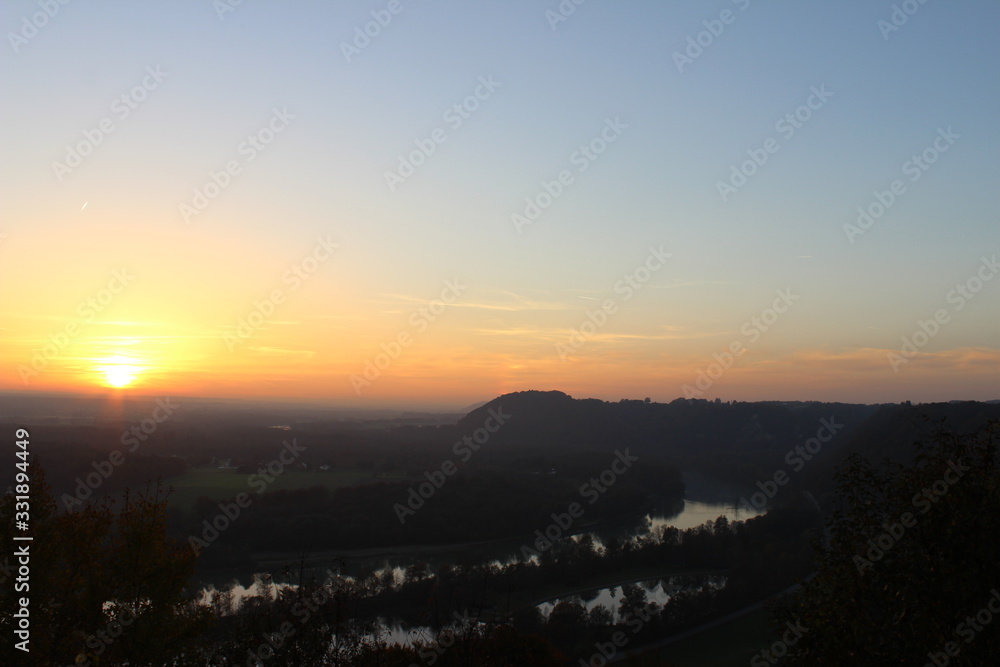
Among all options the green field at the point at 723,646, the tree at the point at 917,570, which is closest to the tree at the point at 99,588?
the tree at the point at 917,570

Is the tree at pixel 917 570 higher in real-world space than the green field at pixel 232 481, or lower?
lower

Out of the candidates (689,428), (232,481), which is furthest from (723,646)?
(689,428)

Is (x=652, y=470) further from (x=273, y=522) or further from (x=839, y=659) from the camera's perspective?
(x=839, y=659)

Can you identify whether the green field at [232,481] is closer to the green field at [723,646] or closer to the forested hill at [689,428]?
the green field at [723,646]

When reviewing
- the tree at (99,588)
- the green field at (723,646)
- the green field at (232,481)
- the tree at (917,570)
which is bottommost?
the green field at (723,646)

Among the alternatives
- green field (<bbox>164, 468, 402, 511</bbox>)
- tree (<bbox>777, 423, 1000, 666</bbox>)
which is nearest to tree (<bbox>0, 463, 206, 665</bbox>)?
tree (<bbox>777, 423, 1000, 666</bbox>)
